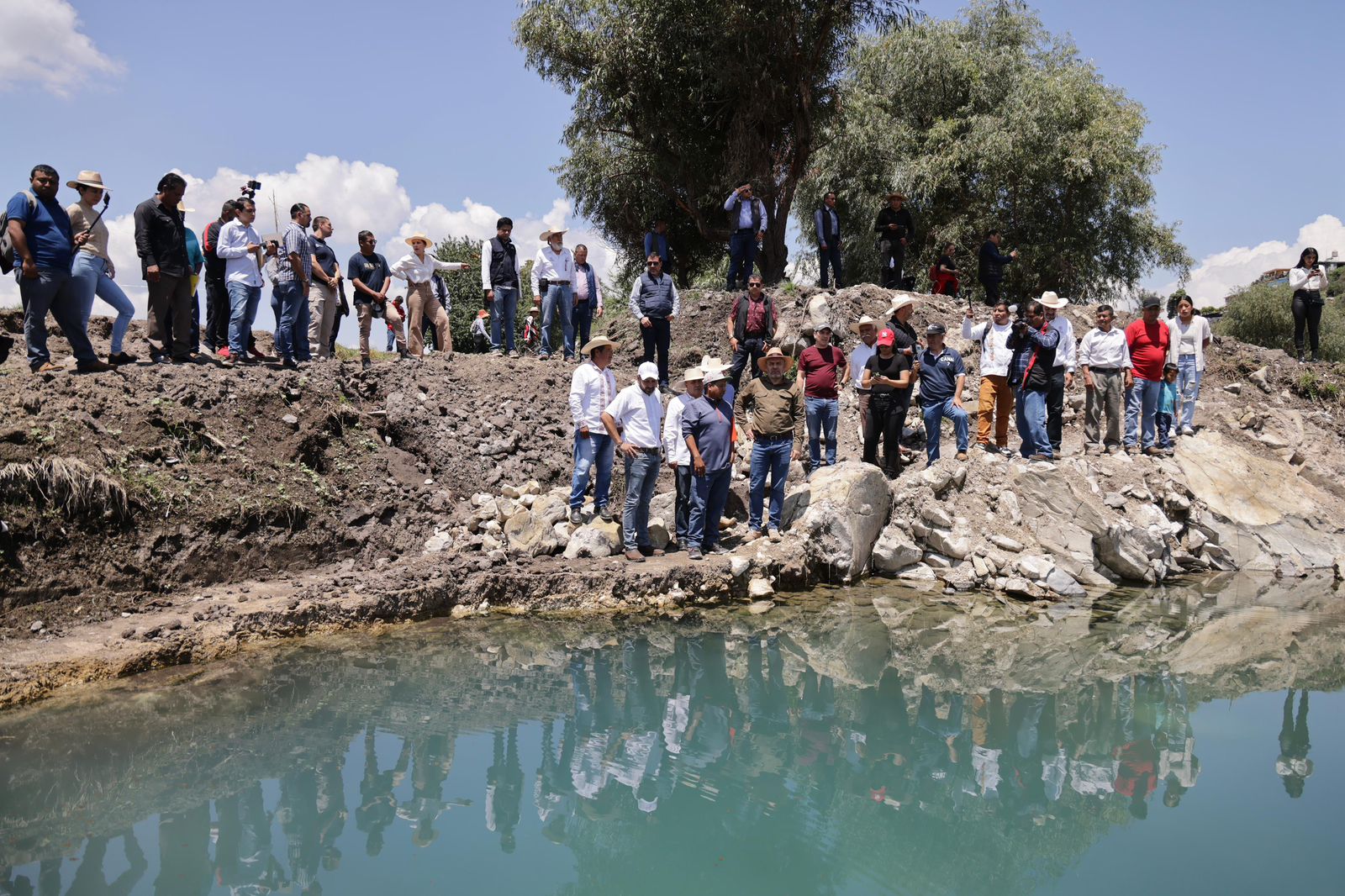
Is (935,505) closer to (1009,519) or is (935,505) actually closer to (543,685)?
(1009,519)

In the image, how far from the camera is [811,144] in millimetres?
16984

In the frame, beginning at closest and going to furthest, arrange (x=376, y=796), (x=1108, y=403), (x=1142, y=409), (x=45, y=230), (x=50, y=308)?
(x=376, y=796) < (x=45, y=230) < (x=50, y=308) < (x=1108, y=403) < (x=1142, y=409)

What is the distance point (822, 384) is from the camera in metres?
9.83

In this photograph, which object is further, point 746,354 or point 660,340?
point 660,340

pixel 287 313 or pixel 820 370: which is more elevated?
pixel 287 313

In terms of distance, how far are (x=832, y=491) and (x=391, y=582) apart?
4581mm

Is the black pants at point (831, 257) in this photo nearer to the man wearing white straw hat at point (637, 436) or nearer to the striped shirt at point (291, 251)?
the man wearing white straw hat at point (637, 436)

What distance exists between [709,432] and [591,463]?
130cm

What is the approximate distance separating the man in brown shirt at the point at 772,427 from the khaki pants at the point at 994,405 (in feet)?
9.03

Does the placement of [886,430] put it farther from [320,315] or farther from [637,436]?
[320,315]

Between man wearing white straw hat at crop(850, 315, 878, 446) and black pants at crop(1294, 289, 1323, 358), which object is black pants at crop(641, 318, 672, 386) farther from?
black pants at crop(1294, 289, 1323, 358)

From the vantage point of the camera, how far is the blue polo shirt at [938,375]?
1023cm

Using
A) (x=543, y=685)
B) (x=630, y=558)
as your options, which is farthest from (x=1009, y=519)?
(x=543, y=685)

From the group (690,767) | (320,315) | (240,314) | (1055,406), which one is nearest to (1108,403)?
(1055,406)
